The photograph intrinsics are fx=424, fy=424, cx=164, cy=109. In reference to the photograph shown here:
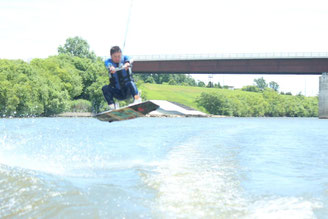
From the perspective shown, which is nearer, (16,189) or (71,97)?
(16,189)

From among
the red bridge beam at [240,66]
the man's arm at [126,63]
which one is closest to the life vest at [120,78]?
the man's arm at [126,63]

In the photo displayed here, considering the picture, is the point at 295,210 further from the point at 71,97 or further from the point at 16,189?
the point at 71,97

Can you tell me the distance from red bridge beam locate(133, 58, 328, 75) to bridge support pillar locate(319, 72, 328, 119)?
6.74 ft

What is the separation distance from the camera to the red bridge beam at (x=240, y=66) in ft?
246

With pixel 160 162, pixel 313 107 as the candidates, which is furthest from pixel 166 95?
pixel 160 162

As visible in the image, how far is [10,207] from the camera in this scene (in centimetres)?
793

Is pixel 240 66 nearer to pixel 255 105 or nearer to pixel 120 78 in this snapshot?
pixel 255 105

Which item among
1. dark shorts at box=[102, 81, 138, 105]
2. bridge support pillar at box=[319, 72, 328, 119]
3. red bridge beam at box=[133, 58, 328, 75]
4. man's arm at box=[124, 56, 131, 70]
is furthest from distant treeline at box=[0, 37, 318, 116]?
man's arm at box=[124, 56, 131, 70]

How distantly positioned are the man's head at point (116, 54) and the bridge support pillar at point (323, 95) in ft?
237

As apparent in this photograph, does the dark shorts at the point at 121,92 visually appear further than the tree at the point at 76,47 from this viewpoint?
No

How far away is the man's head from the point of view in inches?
467

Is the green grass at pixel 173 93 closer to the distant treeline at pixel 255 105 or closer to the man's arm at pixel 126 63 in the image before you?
the distant treeline at pixel 255 105

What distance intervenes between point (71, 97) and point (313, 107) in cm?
9866

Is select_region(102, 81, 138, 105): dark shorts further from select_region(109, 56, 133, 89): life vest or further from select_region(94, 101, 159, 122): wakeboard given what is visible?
select_region(94, 101, 159, 122): wakeboard
